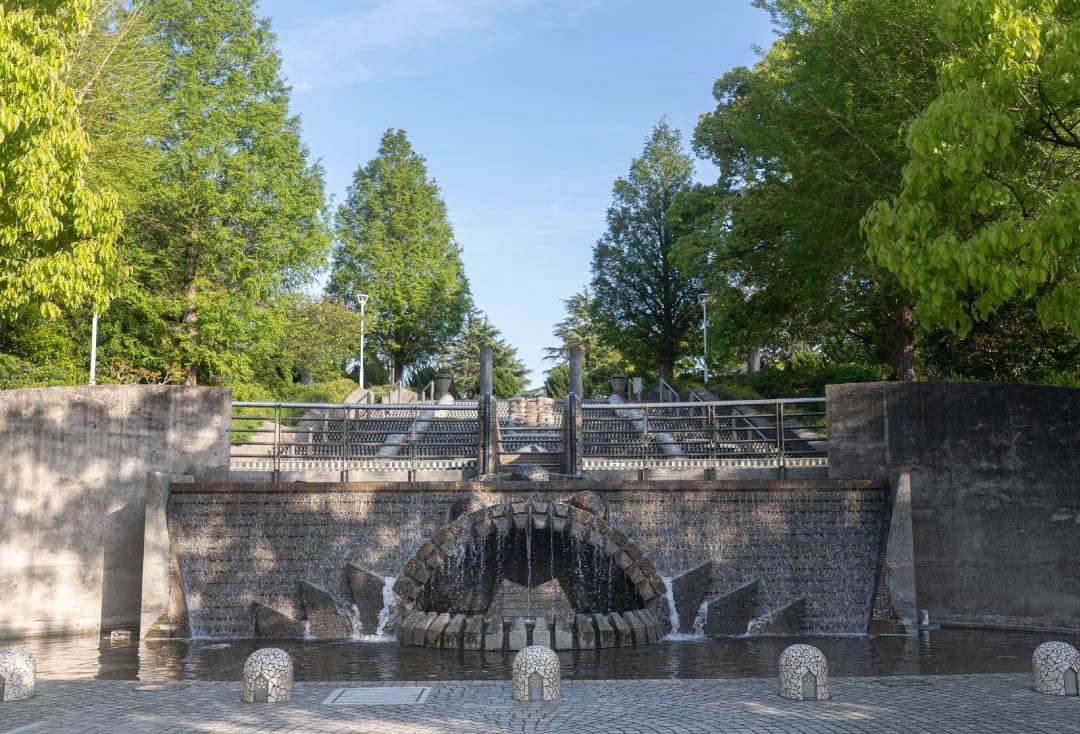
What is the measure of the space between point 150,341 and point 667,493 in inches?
977

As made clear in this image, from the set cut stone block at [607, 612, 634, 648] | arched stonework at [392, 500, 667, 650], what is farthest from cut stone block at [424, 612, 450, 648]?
cut stone block at [607, 612, 634, 648]

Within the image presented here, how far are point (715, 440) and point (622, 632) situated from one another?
20.3 feet

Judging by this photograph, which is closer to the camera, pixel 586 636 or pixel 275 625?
pixel 586 636

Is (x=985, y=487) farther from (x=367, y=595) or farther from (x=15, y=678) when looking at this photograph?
(x=15, y=678)

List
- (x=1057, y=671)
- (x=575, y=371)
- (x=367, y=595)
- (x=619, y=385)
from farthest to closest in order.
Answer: (x=619, y=385) < (x=575, y=371) < (x=367, y=595) < (x=1057, y=671)

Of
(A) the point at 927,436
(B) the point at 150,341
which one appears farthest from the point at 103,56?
(A) the point at 927,436

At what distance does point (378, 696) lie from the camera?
30.5 ft

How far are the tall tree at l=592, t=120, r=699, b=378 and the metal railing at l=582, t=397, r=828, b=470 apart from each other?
17847 millimetres

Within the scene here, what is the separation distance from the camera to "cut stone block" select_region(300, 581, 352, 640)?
14.6m

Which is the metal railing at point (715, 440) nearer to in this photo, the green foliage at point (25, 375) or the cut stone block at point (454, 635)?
the cut stone block at point (454, 635)

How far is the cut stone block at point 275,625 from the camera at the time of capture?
48.0 feet

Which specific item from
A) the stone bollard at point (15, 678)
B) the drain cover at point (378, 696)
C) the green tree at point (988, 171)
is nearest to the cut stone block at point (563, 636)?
the drain cover at point (378, 696)

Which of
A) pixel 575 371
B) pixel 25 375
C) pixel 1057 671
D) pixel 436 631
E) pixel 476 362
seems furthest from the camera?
pixel 476 362

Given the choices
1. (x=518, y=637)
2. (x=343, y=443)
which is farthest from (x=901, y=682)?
(x=343, y=443)
